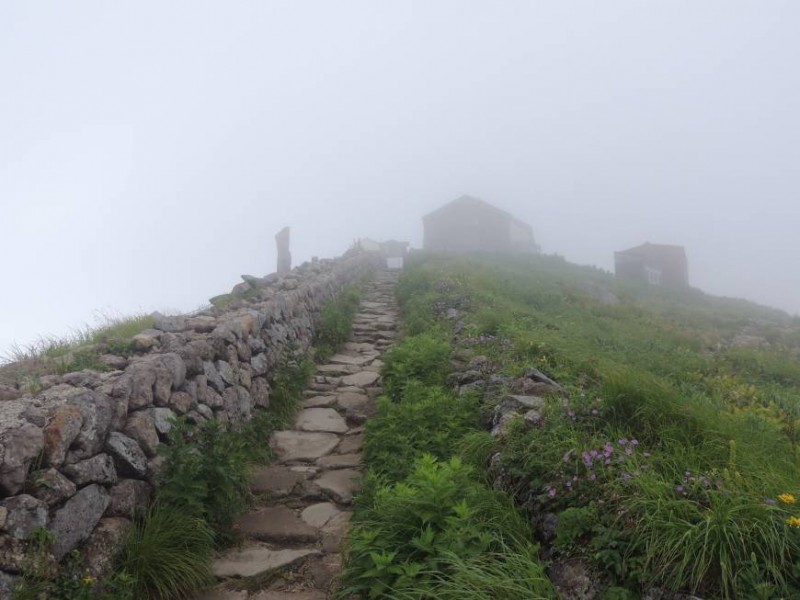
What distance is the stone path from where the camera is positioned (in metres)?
3.47

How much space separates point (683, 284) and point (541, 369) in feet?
141

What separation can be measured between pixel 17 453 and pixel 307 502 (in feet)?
8.02

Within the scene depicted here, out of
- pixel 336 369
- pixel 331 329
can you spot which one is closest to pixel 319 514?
pixel 336 369

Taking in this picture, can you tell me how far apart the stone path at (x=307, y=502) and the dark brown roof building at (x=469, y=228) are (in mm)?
39751

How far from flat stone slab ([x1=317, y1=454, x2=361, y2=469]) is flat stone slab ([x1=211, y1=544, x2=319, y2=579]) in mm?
1286

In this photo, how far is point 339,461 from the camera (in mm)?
5195

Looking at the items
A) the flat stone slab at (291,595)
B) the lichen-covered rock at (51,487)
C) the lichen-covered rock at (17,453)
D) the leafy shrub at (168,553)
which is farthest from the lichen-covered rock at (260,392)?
the lichen-covered rock at (17,453)

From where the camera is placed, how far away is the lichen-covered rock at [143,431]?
349cm

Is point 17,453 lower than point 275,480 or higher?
higher

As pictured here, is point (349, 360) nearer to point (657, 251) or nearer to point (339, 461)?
point (339, 461)

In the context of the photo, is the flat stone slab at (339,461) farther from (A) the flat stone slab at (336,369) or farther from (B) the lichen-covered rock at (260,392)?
(A) the flat stone slab at (336,369)

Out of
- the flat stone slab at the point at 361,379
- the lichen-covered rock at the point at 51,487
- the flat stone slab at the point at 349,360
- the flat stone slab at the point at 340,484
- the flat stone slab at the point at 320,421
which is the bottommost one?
the flat stone slab at the point at 340,484

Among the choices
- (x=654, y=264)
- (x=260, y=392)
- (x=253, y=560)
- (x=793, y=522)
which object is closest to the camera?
(x=793, y=522)

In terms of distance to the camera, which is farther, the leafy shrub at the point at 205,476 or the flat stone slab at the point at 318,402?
the flat stone slab at the point at 318,402
